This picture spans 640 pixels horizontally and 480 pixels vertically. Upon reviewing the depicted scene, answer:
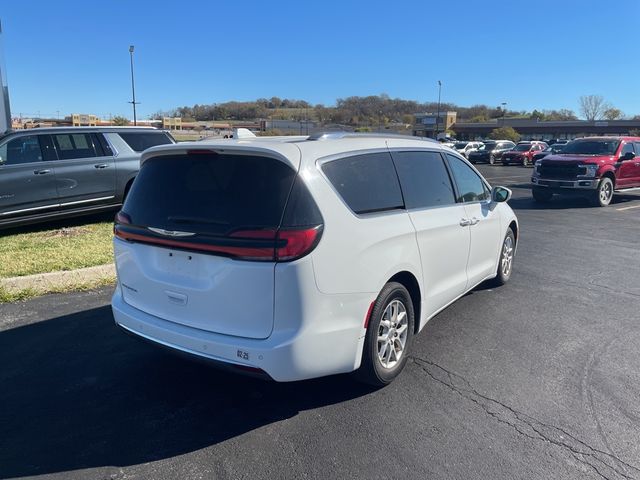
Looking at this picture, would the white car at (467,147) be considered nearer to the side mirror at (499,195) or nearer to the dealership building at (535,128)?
the side mirror at (499,195)

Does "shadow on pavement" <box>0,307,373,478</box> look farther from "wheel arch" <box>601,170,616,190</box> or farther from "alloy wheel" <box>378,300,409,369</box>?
"wheel arch" <box>601,170,616,190</box>

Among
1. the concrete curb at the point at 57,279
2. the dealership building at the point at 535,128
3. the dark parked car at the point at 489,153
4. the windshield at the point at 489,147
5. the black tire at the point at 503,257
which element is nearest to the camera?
the concrete curb at the point at 57,279

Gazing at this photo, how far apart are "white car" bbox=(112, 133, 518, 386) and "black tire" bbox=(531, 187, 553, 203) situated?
1295cm

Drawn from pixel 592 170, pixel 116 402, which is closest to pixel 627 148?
pixel 592 170

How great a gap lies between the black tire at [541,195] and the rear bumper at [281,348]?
14.0 meters

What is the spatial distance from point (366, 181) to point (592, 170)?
13.5m

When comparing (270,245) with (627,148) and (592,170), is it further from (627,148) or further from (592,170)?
(627,148)

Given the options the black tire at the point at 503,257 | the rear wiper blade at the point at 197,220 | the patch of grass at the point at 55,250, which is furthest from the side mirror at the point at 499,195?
the patch of grass at the point at 55,250

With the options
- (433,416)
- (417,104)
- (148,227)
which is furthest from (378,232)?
(417,104)

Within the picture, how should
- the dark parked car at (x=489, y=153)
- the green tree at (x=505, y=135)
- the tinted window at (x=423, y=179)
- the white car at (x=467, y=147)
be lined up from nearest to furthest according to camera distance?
the tinted window at (x=423, y=179)
the dark parked car at (x=489, y=153)
the white car at (x=467, y=147)
the green tree at (x=505, y=135)

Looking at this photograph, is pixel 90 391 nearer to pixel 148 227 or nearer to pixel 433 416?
pixel 148 227

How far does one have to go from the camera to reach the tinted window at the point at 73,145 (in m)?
9.16

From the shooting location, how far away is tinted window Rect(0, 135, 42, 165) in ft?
28.0

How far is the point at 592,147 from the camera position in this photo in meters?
16.1
